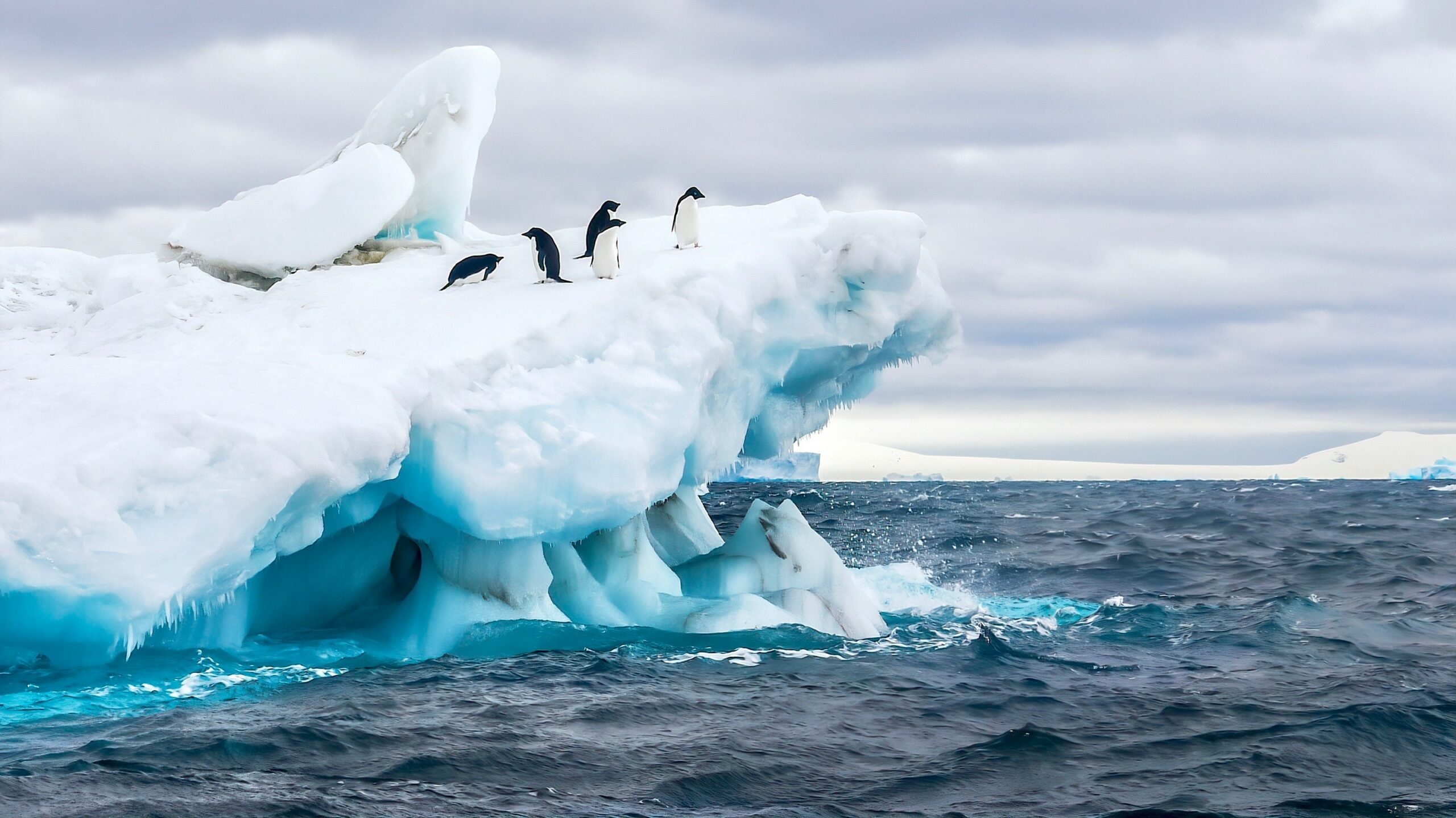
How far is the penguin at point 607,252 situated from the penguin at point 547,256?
1.00 feet

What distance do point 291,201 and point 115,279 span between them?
5.96ft

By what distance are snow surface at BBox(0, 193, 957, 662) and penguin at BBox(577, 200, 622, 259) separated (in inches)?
15.1

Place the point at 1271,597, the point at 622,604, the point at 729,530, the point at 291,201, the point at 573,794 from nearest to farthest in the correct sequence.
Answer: the point at 573,794, the point at 622,604, the point at 291,201, the point at 1271,597, the point at 729,530

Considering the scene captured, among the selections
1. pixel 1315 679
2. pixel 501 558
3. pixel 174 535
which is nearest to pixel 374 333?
pixel 501 558

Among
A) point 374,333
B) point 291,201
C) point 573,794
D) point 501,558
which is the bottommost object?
point 573,794

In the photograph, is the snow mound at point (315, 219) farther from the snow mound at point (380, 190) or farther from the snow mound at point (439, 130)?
the snow mound at point (439, 130)

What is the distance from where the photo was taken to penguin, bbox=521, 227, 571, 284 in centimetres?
1016

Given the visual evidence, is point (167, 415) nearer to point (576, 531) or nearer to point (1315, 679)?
point (576, 531)

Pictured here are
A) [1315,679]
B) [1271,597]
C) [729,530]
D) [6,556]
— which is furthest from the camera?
[729,530]

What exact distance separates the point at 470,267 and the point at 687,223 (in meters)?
1.97

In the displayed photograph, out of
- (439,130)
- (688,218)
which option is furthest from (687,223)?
(439,130)

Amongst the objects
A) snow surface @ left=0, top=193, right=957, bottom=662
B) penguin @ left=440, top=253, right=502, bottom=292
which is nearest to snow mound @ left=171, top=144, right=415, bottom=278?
snow surface @ left=0, top=193, right=957, bottom=662

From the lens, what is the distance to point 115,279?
1142 cm

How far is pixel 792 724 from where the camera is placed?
22.8 feet
